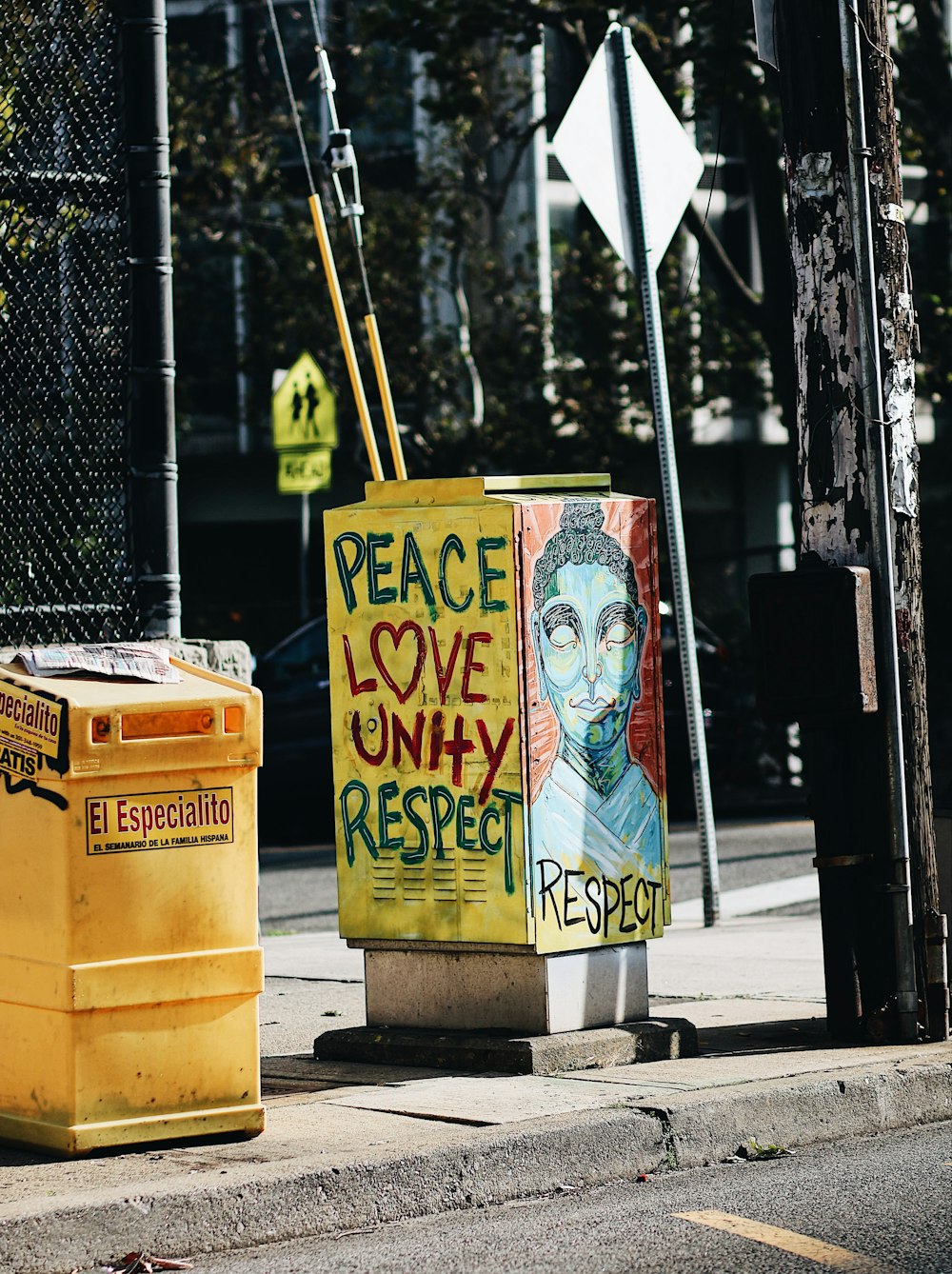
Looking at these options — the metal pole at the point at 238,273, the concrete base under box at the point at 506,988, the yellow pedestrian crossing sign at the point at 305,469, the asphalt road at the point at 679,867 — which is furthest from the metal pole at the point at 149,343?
Result: the metal pole at the point at 238,273

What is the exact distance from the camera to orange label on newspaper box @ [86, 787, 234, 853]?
5.31 metres

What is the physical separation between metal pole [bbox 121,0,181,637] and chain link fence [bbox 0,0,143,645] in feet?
0.18

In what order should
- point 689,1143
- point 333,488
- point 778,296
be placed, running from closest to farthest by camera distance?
point 689,1143, point 778,296, point 333,488

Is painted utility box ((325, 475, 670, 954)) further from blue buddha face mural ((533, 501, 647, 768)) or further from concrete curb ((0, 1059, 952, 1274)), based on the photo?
concrete curb ((0, 1059, 952, 1274))

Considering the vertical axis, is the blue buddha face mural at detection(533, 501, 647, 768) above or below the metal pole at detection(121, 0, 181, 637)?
below

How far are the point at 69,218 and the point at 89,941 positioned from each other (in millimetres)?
4101

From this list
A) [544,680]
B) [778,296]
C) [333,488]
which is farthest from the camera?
[333,488]

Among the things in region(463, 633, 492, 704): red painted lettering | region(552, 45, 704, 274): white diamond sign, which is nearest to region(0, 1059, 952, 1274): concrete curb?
region(463, 633, 492, 704): red painted lettering

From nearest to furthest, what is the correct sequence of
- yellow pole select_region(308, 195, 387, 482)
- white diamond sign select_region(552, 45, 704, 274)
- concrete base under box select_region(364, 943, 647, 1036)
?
concrete base under box select_region(364, 943, 647, 1036) < yellow pole select_region(308, 195, 387, 482) < white diamond sign select_region(552, 45, 704, 274)

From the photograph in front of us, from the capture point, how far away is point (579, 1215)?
521cm

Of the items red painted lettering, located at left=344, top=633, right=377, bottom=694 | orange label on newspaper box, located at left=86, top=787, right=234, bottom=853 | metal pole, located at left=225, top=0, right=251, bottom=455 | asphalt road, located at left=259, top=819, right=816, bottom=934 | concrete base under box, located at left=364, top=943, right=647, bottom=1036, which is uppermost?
metal pole, located at left=225, top=0, right=251, bottom=455

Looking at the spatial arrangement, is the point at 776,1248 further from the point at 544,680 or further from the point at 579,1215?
the point at 544,680

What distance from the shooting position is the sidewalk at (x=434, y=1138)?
4.87 meters

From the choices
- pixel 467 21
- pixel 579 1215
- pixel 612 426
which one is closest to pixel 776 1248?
pixel 579 1215
